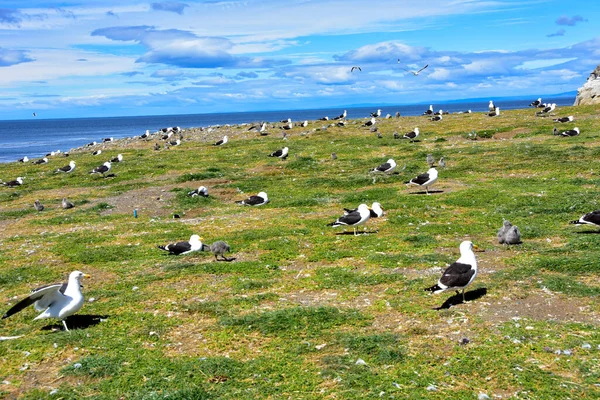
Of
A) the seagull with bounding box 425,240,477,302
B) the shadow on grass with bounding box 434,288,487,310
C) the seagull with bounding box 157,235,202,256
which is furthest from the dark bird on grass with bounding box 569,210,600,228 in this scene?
the seagull with bounding box 157,235,202,256

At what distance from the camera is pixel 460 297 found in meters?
13.5

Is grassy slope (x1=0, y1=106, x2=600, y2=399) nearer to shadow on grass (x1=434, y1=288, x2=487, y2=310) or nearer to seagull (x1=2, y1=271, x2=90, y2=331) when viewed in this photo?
shadow on grass (x1=434, y1=288, x2=487, y2=310)

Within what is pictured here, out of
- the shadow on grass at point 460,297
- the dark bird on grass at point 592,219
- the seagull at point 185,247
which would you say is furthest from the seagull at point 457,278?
the seagull at point 185,247

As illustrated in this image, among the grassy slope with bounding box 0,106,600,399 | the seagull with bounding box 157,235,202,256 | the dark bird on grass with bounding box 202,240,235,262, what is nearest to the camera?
the grassy slope with bounding box 0,106,600,399

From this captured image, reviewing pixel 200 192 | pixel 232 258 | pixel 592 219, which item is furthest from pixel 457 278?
pixel 200 192

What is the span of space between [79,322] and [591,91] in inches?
2807

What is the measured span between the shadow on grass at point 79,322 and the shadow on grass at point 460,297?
26.9ft

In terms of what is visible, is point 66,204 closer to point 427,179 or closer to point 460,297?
point 427,179

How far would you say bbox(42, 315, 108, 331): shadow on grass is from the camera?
1296 cm

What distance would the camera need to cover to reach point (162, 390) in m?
9.73

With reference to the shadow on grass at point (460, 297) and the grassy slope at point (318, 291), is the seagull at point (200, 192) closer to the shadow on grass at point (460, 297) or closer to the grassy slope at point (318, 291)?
the grassy slope at point (318, 291)

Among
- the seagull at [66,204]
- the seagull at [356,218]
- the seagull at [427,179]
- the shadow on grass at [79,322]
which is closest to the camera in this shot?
the shadow on grass at [79,322]

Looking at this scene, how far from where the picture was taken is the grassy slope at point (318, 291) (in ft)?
32.8

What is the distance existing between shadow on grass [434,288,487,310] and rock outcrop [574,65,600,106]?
62.8 meters
